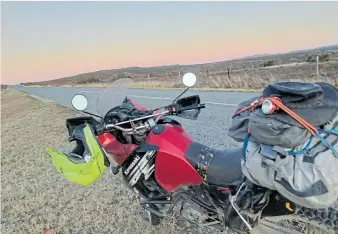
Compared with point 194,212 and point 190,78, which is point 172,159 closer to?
point 194,212

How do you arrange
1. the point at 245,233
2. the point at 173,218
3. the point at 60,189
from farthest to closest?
the point at 60,189
the point at 173,218
the point at 245,233

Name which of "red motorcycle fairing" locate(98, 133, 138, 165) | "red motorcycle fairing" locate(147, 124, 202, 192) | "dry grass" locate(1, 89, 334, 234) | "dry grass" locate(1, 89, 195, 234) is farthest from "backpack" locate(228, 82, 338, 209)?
"dry grass" locate(1, 89, 195, 234)


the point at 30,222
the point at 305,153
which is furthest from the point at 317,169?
the point at 30,222

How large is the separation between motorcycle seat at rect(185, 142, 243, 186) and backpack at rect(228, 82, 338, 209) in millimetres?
467

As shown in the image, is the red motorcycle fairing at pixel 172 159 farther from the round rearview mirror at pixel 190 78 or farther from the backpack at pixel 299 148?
the backpack at pixel 299 148

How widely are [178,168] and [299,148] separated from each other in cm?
101

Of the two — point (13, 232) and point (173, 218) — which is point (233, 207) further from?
point (13, 232)

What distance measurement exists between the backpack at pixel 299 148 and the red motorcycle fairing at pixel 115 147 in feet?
3.43

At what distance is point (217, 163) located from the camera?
2416mm

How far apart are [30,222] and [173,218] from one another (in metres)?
1.92

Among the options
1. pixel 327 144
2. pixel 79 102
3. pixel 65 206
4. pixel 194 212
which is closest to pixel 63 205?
pixel 65 206

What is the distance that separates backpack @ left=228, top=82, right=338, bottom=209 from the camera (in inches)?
61.9

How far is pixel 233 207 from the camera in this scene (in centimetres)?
212

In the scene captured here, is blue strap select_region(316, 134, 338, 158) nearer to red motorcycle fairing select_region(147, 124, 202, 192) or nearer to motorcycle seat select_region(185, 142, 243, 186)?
motorcycle seat select_region(185, 142, 243, 186)
